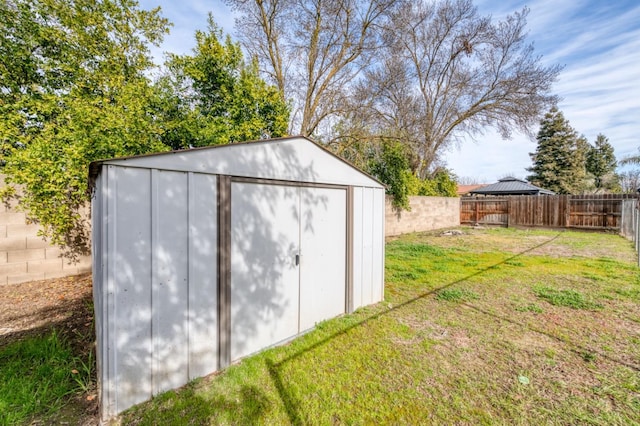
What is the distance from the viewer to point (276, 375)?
2.46 metres

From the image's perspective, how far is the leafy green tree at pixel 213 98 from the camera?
18.4ft

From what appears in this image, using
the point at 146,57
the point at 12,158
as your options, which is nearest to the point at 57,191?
the point at 12,158

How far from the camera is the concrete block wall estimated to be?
4633 millimetres

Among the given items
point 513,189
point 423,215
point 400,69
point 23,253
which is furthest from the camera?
point 513,189

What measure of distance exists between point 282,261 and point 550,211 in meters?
15.4

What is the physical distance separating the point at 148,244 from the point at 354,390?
2.04 meters

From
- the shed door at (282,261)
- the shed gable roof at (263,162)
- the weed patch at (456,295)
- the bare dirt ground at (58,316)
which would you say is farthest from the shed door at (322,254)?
the bare dirt ground at (58,316)

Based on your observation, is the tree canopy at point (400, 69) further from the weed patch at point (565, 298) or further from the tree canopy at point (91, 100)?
the weed patch at point (565, 298)

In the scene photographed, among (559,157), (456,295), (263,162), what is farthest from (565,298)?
(559,157)

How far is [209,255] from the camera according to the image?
2.37 metres

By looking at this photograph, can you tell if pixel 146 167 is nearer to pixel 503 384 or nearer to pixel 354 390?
pixel 354 390

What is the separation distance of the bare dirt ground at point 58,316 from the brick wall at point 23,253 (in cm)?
16

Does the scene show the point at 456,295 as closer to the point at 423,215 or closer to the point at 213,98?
the point at 213,98

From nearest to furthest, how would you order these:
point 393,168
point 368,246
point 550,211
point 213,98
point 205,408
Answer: point 205,408
point 368,246
point 213,98
point 393,168
point 550,211
